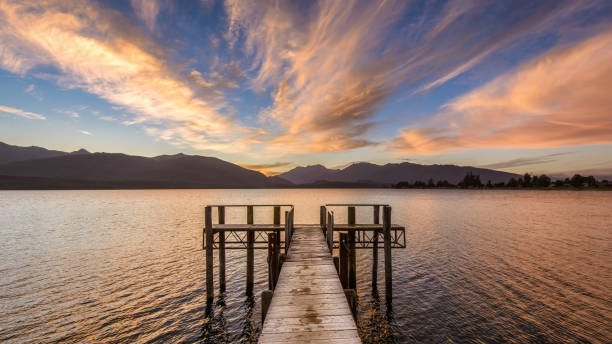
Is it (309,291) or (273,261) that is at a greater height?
(309,291)

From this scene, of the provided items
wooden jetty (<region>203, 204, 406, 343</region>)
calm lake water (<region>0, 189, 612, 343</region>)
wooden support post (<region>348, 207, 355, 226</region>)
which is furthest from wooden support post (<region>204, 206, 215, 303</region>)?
wooden support post (<region>348, 207, 355, 226</region>)

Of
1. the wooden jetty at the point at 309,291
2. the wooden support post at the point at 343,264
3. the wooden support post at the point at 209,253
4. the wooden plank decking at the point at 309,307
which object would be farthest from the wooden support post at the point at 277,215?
the wooden plank decking at the point at 309,307

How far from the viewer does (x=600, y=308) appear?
14539 millimetres

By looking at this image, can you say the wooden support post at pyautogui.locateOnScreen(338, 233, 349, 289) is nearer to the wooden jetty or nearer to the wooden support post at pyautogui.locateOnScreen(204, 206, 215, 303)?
the wooden jetty

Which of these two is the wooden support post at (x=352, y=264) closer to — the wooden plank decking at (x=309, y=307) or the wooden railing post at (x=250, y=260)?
the wooden plank decking at (x=309, y=307)

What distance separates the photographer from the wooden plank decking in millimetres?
6445

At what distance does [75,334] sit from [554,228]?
188 feet

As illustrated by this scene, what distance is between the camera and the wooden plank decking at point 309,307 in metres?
6.45

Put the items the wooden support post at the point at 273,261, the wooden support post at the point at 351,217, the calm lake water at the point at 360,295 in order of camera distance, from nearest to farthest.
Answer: the calm lake water at the point at 360,295, the wooden support post at the point at 273,261, the wooden support post at the point at 351,217

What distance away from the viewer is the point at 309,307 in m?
7.85

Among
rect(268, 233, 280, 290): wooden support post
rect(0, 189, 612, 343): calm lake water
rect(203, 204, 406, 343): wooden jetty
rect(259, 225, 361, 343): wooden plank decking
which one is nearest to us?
rect(259, 225, 361, 343): wooden plank decking

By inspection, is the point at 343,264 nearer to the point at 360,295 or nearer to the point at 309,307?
the point at 360,295

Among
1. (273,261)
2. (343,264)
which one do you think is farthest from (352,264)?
(273,261)

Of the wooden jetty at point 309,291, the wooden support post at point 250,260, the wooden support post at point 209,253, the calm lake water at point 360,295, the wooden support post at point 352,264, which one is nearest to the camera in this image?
the wooden jetty at point 309,291
